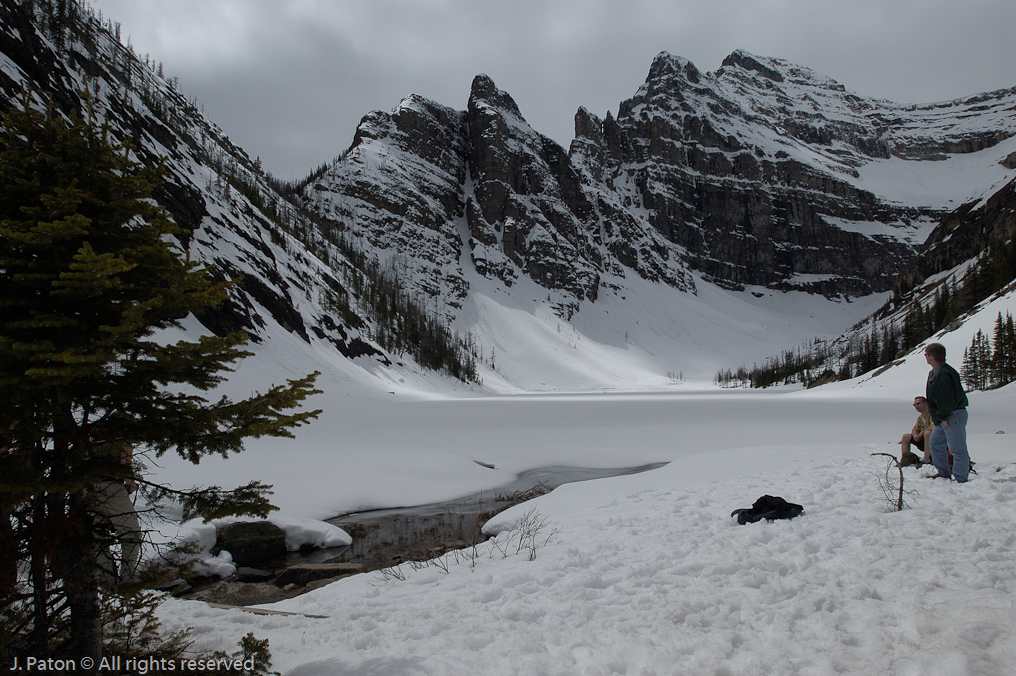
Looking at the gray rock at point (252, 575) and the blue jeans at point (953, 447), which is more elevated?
the blue jeans at point (953, 447)

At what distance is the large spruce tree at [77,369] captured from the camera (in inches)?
100

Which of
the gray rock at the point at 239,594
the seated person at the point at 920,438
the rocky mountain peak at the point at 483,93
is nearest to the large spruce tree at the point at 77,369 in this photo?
the gray rock at the point at 239,594

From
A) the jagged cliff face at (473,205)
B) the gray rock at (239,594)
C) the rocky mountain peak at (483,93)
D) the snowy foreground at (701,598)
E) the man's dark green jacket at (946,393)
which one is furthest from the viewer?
the rocky mountain peak at (483,93)

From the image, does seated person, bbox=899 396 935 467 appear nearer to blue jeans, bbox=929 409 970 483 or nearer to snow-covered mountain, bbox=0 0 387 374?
blue jeans, bbox=929 409 970 483

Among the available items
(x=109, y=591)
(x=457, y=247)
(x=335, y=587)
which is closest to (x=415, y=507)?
(x=335, y=587)

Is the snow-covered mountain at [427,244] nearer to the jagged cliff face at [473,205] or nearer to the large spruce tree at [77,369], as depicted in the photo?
the jagged cliff face at [473,205]

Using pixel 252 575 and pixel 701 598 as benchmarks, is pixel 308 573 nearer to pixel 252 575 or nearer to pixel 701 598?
pixel 252 575

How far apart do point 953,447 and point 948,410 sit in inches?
21.3

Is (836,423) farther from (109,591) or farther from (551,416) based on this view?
Result: (109,591)

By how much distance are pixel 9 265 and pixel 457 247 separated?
464ft

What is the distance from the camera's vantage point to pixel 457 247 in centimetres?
14100

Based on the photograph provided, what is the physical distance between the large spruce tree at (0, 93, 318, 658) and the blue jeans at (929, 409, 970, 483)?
8.54 m

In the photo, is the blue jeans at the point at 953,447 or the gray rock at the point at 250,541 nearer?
the blue jeans at the point at 953,447

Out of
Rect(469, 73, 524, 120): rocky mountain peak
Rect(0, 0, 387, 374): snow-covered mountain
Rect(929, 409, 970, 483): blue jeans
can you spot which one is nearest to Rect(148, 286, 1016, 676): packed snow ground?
Rect(929, 409, 970, 483): blue jeans
